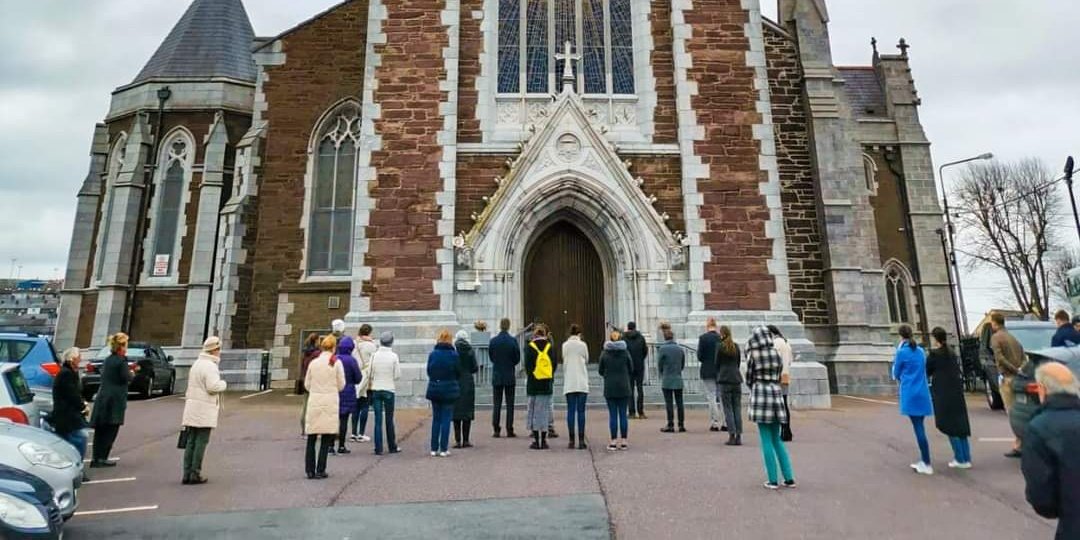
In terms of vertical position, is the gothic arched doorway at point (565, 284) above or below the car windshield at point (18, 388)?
above

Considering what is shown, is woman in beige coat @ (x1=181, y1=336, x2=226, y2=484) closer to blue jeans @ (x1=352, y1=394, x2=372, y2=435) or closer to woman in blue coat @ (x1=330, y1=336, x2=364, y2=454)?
woman in blue coat @ (x1=330, y1=336, x2=364, y2=454)

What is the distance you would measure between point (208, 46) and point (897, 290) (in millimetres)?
31283

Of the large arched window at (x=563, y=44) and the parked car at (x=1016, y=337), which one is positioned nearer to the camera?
the parked car at (x=1016, y=337)

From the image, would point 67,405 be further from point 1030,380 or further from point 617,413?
point 1030,380

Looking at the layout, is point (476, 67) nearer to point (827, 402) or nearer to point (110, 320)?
point (827, 402)

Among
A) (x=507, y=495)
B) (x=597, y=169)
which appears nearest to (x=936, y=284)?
(x=597, y=169)

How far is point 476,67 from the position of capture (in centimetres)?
1407

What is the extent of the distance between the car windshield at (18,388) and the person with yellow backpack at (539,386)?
5.63 m

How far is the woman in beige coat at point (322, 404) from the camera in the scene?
639cm

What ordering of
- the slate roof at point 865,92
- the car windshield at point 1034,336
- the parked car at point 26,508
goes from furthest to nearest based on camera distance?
the slate roof at point 865,92 < the car windshield at point 1034,336 < the parked car at point 26,508

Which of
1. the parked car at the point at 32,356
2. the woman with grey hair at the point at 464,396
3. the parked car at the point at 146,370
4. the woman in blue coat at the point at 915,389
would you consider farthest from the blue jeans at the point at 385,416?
the parked car at the point at 146,370

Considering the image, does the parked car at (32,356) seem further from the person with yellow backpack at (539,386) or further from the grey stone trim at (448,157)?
the person with yellow backpack at (539,386)

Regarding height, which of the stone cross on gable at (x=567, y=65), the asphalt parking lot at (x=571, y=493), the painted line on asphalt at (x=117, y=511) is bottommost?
the painted line on asphalt at (x=117, y=511)

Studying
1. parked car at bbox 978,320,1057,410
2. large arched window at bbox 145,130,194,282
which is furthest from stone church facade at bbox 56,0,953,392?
large arched window at bbox 145,130,194,282
